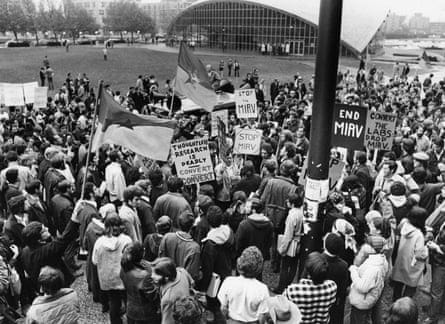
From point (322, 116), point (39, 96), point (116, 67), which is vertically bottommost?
point (116, 67)

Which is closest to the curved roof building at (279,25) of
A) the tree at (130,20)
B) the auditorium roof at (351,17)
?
the auditorium roof at (351,17)

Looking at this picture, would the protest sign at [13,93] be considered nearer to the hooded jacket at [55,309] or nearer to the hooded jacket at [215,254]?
the hooded jacket at [215,254]

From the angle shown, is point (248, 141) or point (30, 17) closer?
point (248, 141)

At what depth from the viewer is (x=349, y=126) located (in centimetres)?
592

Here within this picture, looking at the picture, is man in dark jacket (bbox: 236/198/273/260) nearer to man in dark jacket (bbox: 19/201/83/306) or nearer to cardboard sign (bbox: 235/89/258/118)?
man in dark jacket (bbox: 19/201/83/306)

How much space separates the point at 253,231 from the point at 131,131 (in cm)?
266

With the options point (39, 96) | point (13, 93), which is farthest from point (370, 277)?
point (13, 93)

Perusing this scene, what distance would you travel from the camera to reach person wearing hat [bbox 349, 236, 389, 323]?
469 centimetres

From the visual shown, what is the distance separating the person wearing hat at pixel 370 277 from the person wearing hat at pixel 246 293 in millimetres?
1191

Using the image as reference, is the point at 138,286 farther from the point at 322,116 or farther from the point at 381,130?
the point at 381,130

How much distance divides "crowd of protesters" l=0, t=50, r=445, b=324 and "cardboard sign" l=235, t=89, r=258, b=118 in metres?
2.22

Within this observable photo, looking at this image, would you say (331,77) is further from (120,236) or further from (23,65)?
(23,65)

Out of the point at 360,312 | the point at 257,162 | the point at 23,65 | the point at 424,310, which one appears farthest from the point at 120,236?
the point at 23,65

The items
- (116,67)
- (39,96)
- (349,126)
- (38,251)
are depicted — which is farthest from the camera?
(116,67)
